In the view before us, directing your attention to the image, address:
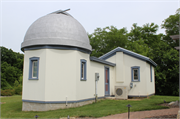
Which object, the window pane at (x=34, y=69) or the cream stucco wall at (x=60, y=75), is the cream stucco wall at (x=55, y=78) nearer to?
Answer: the cream stucco wall at (x=60, y=75)

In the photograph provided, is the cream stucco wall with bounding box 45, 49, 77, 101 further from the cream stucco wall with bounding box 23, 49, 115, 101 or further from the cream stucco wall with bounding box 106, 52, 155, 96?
the cream stucco wall with bounding box 106, 52, 155, 96

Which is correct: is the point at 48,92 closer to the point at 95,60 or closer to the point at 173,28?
the point at 95,60

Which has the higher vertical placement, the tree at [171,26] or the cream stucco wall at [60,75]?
the tree at [171,26]

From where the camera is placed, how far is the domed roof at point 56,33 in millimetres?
11074

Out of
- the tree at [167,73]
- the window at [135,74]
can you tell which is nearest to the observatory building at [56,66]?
the window at [135,74]

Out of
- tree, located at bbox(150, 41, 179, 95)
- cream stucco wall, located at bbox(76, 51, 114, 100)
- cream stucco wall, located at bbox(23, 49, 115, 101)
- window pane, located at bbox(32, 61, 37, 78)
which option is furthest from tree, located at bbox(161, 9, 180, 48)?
window pane, located at bbox(32, 61, 37, 78)

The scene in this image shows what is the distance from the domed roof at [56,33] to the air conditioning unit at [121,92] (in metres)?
5.41

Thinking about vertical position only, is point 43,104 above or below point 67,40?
below

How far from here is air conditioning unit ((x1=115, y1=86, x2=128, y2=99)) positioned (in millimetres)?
15367

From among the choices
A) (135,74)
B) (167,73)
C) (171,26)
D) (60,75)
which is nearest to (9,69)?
(135,74)

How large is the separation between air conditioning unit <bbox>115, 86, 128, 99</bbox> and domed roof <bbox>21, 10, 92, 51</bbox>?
5.41 metres

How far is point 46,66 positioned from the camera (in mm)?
10766

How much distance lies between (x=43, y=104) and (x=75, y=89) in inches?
82.6

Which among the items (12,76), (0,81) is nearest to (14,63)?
(12,76)
